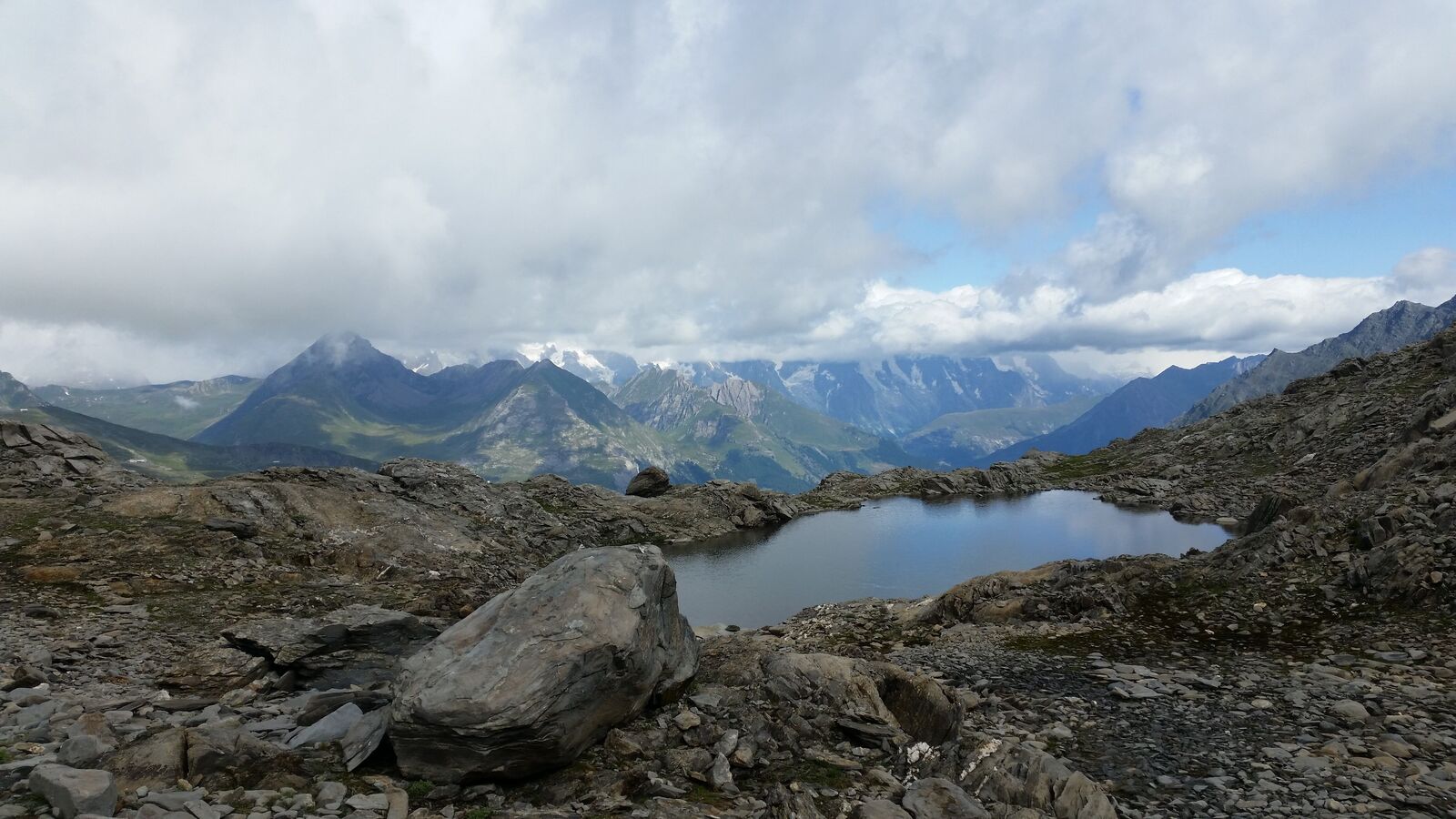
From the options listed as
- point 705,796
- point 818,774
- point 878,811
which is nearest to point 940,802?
point 878,811

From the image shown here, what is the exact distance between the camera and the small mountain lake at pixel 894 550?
64.3 meters

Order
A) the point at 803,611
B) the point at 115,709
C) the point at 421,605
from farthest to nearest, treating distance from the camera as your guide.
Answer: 1. the point at 803,611
2. the point at 421,605
3. the point at 115,709

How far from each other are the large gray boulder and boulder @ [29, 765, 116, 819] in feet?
14.2

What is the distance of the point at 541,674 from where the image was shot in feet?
46.1

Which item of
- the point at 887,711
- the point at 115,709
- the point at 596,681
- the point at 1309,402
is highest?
the point at 1309,402

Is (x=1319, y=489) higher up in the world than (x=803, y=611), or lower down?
higher up

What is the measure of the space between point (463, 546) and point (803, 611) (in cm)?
3046

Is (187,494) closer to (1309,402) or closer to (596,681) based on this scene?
(596,681)

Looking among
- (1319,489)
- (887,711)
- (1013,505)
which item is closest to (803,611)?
(887,711)

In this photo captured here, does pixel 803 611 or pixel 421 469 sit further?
pixel 421 469

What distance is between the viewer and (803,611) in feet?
171

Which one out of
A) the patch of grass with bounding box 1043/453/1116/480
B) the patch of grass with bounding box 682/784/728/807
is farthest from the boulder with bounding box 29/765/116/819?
the patch of grass with bounding box 1043/453/1116/480

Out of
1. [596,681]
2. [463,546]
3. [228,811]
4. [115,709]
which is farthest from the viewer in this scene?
[463,546]

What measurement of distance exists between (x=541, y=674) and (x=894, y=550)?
78.2 metres
